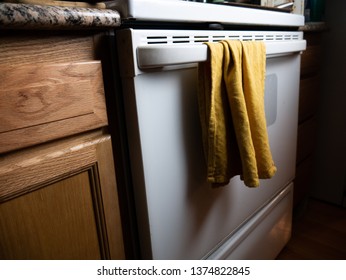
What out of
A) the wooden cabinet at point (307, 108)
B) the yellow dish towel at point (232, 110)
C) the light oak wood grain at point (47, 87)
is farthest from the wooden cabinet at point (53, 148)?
the wooden cabinet at point (307, 108)

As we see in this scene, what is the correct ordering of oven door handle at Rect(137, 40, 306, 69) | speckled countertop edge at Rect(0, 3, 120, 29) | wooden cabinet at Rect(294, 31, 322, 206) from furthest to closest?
wooden cabinet at Rect(294, 31, 322, 206) < oven door handle at Rect(137, 40, 306, 69) < speckled countertop edge at Rect(0, 3, 120, 29)

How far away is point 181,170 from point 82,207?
0.21 meters

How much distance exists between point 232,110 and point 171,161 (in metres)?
0.16

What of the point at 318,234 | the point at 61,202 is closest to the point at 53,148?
the point at 61,202

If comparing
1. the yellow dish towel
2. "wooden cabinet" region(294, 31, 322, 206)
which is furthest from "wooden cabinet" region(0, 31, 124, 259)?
"wooden cabinet" region(294, 31, 322, 206)

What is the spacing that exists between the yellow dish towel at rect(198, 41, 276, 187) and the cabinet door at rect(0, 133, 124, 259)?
0.20m

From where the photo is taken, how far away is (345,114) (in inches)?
51.9

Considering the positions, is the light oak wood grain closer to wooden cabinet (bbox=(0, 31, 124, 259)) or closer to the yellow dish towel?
wooden cabinet (bbox=(0, 31, 124, 259))

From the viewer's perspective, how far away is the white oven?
1.49 feet

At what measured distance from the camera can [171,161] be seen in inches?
20.7
